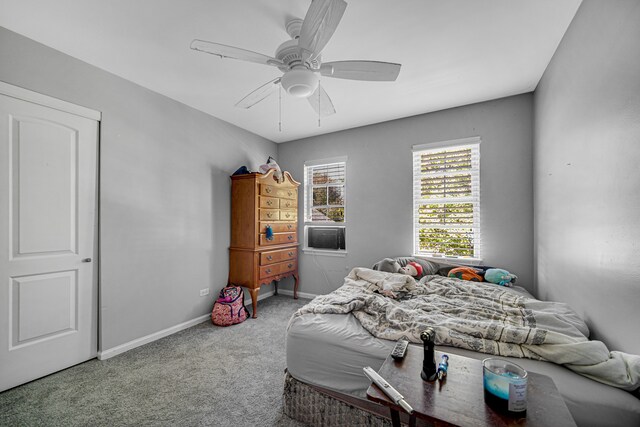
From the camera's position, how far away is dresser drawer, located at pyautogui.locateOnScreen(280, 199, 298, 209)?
3.95 m

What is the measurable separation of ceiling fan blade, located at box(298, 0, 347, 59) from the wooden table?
5.37 feet

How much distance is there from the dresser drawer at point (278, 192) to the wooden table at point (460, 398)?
2.87m

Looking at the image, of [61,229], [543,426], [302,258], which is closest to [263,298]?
[302,258]

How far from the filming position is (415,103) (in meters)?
3.13

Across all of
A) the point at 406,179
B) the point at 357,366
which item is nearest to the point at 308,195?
the point at 406,179

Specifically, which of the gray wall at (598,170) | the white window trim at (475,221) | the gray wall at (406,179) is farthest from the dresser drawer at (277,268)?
the gray wall at (598,170)

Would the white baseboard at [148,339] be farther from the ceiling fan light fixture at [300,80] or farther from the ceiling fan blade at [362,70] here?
Result: the ceiling fan blade at [362,70]

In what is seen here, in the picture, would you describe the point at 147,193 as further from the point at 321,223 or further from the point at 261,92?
the point at 321,223

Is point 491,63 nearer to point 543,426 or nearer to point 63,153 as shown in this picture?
point 543,426

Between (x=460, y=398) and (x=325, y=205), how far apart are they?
11.4 ft

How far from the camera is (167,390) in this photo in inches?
77.2

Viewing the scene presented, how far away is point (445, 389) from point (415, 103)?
119 inches

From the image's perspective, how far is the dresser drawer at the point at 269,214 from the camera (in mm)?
3575

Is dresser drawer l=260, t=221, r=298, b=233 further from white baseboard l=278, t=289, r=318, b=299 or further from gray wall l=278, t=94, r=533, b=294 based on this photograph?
white baseboard l=278, t=289, r=318, b=299
